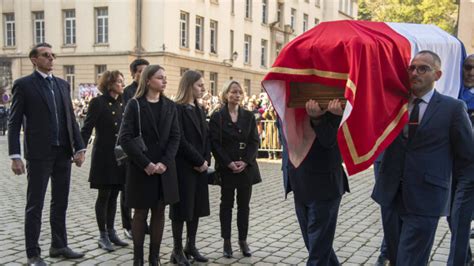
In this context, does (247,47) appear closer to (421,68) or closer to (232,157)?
(232,157)

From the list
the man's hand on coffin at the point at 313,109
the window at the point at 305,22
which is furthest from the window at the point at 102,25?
the man's hand on coffin at the point at 313,109

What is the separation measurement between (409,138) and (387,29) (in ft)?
3.16

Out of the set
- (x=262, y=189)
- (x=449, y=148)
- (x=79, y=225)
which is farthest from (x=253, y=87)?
(x=449, y=148)

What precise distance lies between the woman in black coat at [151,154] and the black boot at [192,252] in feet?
1.93

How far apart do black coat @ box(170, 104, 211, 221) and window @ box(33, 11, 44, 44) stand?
106 ft

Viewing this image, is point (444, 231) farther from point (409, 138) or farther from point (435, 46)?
point (409, 138)

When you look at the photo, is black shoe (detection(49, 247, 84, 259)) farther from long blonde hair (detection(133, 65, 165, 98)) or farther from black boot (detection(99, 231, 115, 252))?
long blonde hair (detection(133, 65, 165, 98))

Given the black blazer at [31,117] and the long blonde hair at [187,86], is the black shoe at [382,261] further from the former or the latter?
the black blazer at [31,117]

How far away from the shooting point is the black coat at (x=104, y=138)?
566 cm

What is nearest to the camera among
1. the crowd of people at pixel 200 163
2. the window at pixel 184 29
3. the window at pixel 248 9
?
the crowd of people at pixel 200 163

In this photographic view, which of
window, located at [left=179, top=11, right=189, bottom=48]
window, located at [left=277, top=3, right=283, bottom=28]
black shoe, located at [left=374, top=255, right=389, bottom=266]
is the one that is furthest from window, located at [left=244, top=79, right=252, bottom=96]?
black shoe, located at [left=374, top=255, right=389, bottom=266]

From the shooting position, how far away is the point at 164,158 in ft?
15.5

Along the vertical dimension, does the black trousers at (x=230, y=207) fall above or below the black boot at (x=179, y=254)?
above

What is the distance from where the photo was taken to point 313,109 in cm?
362
